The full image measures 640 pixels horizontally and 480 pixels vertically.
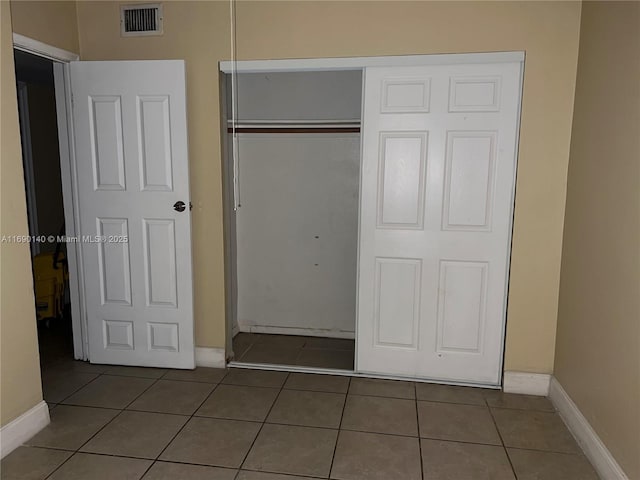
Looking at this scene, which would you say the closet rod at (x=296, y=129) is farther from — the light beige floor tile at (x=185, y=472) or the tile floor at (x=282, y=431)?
the light beige floor tile at (x=185, y=472)

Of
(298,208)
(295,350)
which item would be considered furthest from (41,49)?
(295,350)

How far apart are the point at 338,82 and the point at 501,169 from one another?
1.58m

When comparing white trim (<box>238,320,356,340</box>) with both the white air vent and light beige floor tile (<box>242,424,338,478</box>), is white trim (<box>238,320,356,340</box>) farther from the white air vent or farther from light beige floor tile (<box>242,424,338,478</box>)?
the white air vent

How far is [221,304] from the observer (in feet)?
10.3

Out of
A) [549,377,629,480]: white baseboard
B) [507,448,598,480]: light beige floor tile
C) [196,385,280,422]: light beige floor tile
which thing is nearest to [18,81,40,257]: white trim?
[196,385,280,422]: light beige floor tile

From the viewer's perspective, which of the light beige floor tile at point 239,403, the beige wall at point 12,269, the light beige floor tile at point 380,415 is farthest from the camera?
the light beige floor tile at point 239,403

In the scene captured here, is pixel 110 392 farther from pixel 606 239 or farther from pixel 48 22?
pixel 606 239

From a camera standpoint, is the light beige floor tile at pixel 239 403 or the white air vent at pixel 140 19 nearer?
the light beige floor tile at pixel 239 403

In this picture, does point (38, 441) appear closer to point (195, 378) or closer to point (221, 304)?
point (195, 378)

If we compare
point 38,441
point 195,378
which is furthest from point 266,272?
point 38,441

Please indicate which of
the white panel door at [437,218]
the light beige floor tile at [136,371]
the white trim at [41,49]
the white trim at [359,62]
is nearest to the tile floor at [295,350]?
the white panel door at [437,218]

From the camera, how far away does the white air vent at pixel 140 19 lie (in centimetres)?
290

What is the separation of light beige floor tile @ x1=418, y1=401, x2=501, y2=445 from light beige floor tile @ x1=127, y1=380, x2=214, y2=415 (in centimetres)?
132

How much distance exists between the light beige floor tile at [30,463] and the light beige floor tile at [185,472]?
464mm
